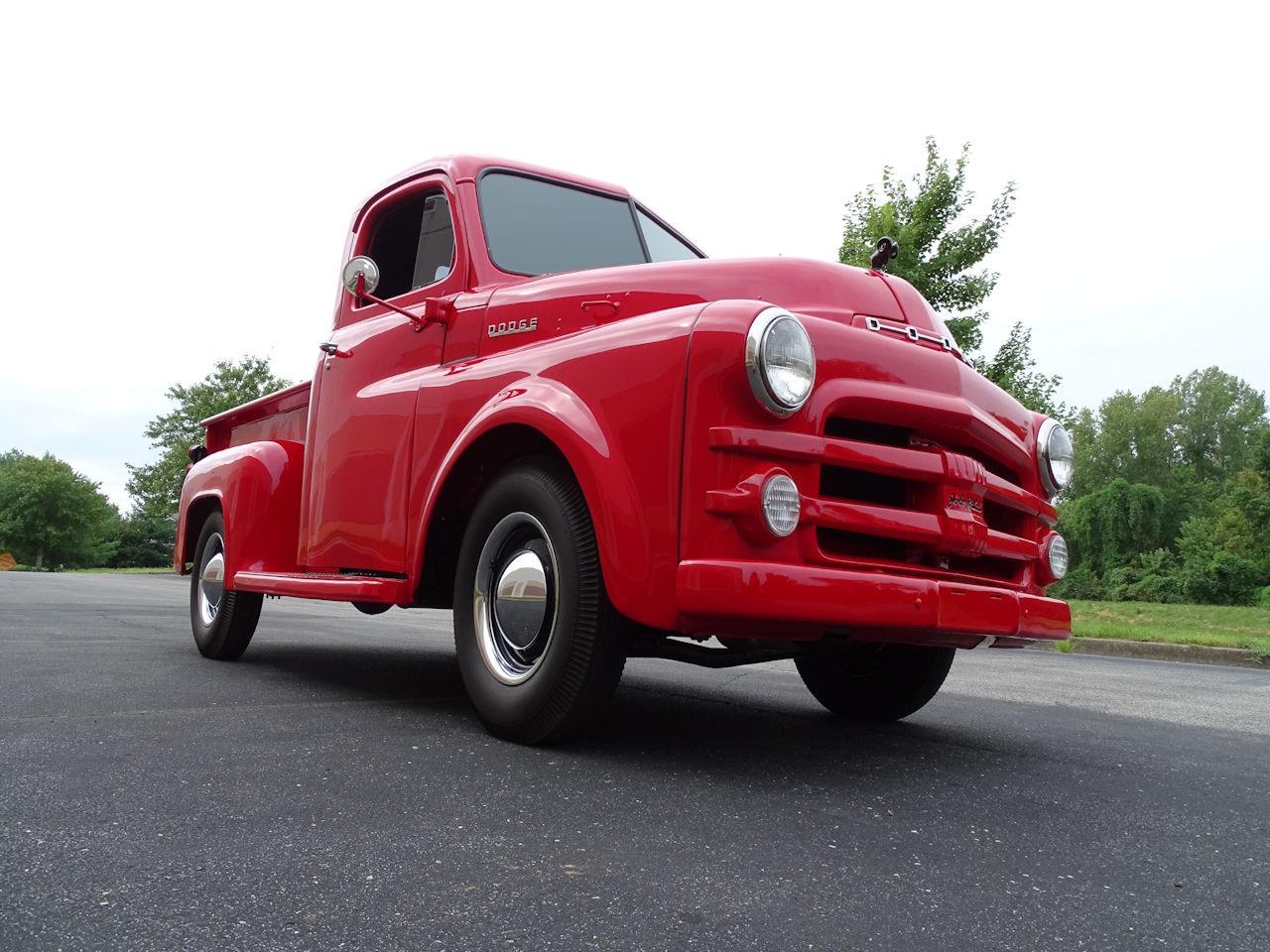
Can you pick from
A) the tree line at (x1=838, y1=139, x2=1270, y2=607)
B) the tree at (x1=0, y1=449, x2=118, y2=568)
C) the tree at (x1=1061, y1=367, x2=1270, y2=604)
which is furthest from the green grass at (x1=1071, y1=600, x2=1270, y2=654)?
the tree at (x1=0, y1=449, x2=118, y2=568)

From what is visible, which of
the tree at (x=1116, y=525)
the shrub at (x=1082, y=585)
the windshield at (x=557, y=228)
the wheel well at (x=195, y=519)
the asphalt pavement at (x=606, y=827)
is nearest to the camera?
the asphalt pavement at (x=606, y=827)

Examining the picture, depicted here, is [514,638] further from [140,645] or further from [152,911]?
[140,645]

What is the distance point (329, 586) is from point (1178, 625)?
12.2 metres

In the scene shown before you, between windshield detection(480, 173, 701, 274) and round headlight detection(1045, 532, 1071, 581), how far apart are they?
2.03m

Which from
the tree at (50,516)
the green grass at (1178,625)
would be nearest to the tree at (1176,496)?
the green grass at (1178,625)

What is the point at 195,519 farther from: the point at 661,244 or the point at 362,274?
the point at 661,244

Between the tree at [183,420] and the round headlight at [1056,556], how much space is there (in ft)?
152

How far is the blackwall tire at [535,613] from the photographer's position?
2.96 m

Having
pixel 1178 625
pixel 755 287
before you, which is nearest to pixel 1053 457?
pixel 755 287

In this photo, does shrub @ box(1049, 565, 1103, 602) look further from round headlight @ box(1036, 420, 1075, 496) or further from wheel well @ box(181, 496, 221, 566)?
round headlight @ box(1036, 420, 1075, 496)

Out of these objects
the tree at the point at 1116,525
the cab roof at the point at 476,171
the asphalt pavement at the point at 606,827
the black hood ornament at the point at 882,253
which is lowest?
the asphalt pavement at the point at 606,827

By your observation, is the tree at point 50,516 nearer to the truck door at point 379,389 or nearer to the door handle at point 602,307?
the truck door at point 379,389

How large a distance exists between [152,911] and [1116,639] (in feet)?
34.0

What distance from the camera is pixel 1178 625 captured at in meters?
13.1
